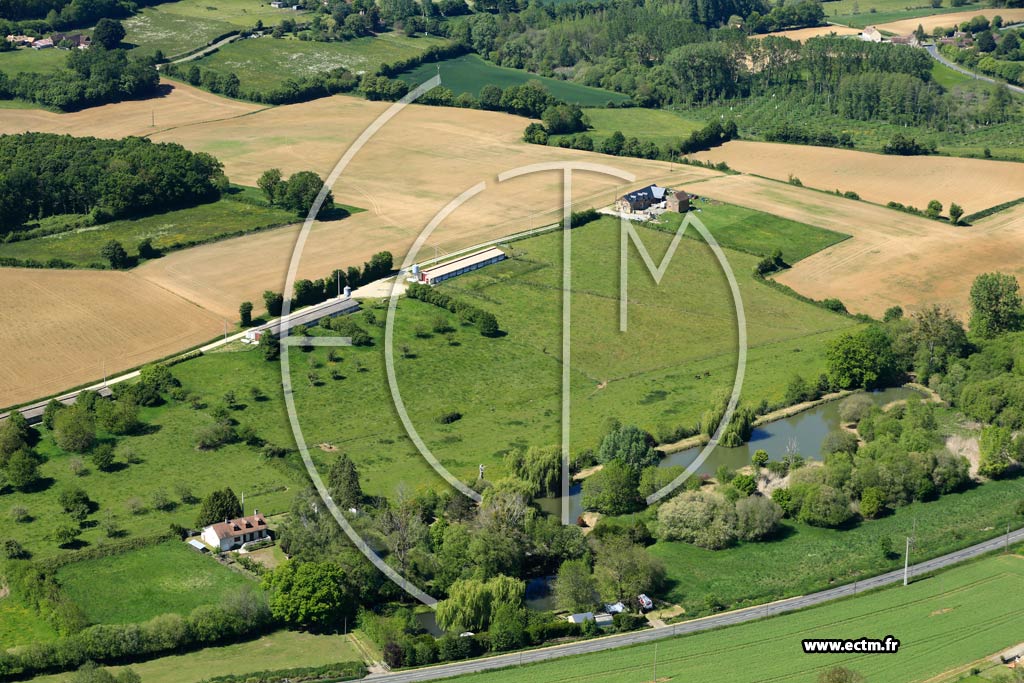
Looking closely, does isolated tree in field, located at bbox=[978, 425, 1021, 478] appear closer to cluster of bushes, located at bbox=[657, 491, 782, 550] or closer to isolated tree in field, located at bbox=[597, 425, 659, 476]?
cluster of bushes, located at bbox=[657, 491, 782, 550]

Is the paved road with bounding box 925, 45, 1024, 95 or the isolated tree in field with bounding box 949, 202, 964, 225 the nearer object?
the isolated tree in field with bounding box 949, 202, 964, 225

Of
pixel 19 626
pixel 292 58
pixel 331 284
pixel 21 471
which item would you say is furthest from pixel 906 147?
pixel 19 626

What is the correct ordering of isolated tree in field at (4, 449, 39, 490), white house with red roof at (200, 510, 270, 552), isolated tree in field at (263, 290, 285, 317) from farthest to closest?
isolated tree in field at (263, 290, 285, 317) → isolated tree in field at (4, 449, 39, 490) → white house with red roof at (200, 510, 270, 552)

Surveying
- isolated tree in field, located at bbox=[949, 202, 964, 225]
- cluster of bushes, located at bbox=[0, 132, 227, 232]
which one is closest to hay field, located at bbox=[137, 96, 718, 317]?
cluster of bushes, located at bbox=[0, 132, 227, 232]

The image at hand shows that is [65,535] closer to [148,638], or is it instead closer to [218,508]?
[218,508]

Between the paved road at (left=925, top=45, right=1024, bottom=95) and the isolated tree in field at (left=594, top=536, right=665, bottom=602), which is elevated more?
the paved road at (left=925, top=45, right=1024, bottom=95)

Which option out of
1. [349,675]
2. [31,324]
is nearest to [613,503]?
[349,675]
